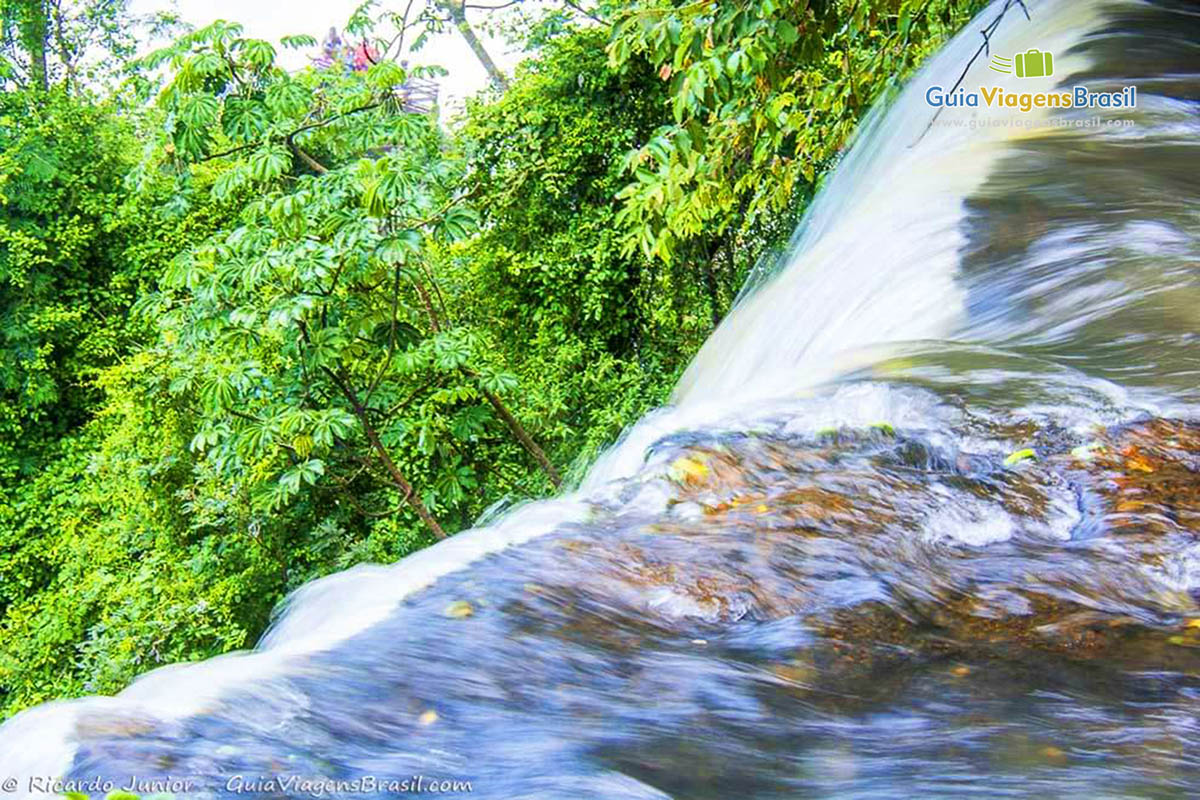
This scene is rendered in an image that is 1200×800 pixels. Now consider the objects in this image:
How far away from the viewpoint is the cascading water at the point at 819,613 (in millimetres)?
1557

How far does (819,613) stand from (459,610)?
2.15 ft

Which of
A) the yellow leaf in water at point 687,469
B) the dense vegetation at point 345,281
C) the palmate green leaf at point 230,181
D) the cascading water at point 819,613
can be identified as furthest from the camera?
the palmate green leaf at point 230,181

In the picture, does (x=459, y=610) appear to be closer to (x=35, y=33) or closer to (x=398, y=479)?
(x=398, y=479)

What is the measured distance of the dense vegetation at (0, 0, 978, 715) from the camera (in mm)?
5238

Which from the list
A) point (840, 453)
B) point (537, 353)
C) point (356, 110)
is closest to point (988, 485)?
point (840, 453)

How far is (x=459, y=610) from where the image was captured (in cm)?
197

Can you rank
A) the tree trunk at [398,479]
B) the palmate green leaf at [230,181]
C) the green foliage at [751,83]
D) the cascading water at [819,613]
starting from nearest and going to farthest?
the cascading water at [819,613], the green foliage at [751,83], the palmate green leaf at [230,181], the tree trunk at [398,479]

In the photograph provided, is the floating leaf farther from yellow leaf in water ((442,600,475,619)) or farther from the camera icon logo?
the camera icon logo

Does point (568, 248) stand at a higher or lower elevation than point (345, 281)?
lower

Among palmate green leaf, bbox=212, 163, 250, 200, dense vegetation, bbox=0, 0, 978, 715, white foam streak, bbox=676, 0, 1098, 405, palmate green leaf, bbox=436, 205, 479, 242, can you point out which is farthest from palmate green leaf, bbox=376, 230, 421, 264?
white foam streak, bbox=676, 0, 1098, 405

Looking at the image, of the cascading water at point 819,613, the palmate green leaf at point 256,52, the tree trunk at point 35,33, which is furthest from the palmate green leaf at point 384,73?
the tree trunk at point 35,33

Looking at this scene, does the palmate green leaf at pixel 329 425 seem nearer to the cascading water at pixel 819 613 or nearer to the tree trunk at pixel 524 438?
the tree trunk at pixel 524 438

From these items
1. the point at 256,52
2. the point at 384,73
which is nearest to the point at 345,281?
the point at 384,73

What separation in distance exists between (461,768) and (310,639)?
0.46 meters
